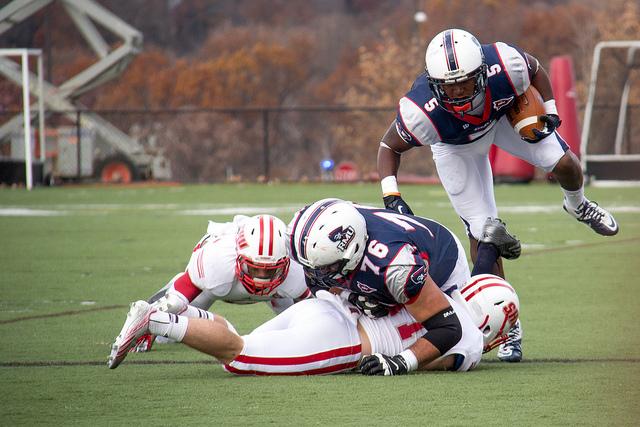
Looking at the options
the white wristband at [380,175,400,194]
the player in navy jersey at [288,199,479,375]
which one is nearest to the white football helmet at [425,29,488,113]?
the white wristband at [380,175,400,194]

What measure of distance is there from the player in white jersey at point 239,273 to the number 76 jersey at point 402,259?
43 centimetres

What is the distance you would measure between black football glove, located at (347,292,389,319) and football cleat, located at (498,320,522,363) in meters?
0.69

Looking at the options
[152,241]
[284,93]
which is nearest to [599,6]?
[284,93]

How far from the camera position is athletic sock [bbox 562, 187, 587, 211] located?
729 cm

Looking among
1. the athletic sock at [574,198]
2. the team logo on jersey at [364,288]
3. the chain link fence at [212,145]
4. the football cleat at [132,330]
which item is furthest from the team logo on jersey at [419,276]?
the chain link fence at [212,145]

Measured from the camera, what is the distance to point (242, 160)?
33.0 meters

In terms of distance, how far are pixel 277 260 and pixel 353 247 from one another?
551 mm

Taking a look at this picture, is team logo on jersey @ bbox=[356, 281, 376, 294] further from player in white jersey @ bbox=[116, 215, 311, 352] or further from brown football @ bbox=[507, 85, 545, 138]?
brown football @ bbox=[507, 85, 545, 138]

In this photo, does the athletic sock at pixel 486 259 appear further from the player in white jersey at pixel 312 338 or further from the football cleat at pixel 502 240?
the player in white jersey at pixel 312 338

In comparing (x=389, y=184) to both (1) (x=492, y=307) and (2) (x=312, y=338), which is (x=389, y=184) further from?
(2) (x=312, y=338)

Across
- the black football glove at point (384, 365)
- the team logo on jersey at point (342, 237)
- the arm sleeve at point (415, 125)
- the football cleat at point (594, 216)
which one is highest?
the arm sleeve at point (415, 125)

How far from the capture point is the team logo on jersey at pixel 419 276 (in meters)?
5.39

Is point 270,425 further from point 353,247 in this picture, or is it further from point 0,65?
point 0,65

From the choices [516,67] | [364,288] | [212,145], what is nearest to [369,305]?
[364,288]
